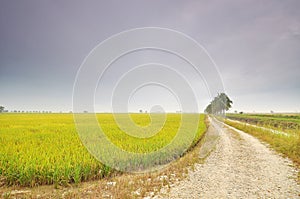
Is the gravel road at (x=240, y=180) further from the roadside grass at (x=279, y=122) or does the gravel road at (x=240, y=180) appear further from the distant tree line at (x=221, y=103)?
the distant tree line at (x=221, y=103)

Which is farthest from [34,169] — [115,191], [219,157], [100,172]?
[219,157]

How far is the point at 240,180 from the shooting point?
5.43 metres

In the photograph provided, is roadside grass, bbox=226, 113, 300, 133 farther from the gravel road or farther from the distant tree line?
the distant tree line

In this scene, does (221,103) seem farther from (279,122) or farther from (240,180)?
(240,180)

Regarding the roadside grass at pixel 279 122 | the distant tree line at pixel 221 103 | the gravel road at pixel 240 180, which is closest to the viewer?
the gravel road at pixel 240 180

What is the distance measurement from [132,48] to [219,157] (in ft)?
18.8

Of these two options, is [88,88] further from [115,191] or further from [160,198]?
A: [160,198]

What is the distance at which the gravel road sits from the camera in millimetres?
4582

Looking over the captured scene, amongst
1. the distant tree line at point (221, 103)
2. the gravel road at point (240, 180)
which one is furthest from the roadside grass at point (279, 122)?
the distant tree line at point (221, 103)

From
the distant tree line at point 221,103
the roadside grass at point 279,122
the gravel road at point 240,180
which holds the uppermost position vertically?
the distant tree line at point 221,103

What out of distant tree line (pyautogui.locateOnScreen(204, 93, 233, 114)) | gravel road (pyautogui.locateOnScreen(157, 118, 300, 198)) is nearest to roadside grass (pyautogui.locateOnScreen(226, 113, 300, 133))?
gravel road (pyautogui.locateOnScreen(157, 118, 300, 198))

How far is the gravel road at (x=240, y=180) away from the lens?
15.0ft

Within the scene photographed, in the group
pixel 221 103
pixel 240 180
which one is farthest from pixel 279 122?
pixel 221 103

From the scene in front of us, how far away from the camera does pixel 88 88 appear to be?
24.1 ft
